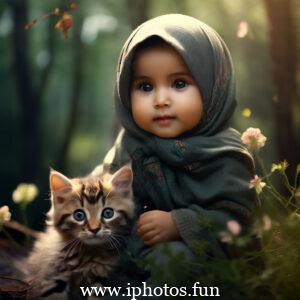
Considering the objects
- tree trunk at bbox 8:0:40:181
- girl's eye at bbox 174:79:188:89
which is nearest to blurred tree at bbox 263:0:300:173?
girl's eye at bbox 174:79:188:89

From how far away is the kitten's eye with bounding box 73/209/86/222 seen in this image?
2.61m

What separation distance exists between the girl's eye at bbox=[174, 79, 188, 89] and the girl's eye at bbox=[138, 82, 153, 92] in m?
0.12

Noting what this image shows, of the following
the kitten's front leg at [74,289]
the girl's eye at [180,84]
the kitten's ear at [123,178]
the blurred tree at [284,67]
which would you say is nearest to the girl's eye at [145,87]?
the girl's eye at [180,84]

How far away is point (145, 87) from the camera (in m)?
2.93

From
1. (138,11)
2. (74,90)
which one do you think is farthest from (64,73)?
(138,11)

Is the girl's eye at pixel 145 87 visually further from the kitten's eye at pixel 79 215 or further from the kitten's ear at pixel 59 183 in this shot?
the kitten's eye at pixel 79 215

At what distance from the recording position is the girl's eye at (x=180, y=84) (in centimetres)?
286

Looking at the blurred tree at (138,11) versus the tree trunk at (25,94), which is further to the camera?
the tree trunk at (25,94)

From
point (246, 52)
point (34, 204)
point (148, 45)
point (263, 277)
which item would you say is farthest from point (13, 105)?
point (263, 277)

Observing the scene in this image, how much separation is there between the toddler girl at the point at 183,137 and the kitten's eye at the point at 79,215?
29 centimetres

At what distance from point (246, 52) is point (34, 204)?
123 inches

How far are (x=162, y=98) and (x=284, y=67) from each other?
7.77 ft

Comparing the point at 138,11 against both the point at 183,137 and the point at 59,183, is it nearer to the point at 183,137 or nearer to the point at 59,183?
the point at 183,137

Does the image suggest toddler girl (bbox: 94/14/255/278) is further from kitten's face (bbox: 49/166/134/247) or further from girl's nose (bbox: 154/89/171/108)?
kitten's face (bbox: 49/166/134/247)
